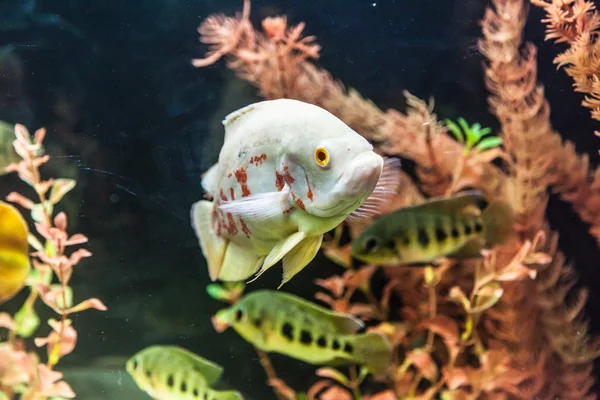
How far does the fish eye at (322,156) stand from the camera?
1.01m

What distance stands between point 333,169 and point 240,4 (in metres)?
2.20

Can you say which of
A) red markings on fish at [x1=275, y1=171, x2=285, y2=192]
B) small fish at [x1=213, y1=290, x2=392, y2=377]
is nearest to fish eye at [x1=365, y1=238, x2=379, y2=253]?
small fish at [x1=213, y1=290, x2=392, y2=377]

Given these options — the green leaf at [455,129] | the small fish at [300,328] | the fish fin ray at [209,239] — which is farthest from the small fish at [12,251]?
the green leaf at [455,129]

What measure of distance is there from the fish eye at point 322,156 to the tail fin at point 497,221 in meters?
1.84

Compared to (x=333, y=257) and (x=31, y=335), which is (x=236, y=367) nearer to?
(x=333, y=257)

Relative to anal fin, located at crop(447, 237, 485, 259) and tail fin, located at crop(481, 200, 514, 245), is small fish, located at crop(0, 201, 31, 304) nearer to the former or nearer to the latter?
anal fin, located at crop(447, 237, 485, 259)

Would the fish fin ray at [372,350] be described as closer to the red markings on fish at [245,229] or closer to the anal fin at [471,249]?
the anal fin at [471,249]

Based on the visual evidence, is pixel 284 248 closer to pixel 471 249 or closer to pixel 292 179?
pixel 292 179

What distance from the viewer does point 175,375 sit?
2.53 meters

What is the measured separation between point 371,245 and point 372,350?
0.58 metres

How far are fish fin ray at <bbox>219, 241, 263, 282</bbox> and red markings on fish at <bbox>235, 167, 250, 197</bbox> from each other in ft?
0.72

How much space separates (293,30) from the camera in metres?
2.88

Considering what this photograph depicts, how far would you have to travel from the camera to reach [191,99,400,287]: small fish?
997 mm

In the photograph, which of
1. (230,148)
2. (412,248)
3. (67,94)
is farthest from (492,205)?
(67,94)
